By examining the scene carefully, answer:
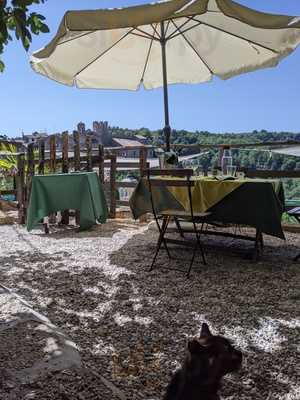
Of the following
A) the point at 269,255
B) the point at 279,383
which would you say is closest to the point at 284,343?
the point at 279,383

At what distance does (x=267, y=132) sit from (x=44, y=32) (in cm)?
842

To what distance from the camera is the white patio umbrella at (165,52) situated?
4836mm

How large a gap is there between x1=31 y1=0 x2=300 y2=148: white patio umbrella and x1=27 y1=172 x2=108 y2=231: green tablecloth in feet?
4.43

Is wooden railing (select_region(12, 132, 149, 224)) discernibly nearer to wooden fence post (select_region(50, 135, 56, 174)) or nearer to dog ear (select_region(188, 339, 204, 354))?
wooden fence post (select_region(50, 135, 56, 174))

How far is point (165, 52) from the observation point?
18.7ft

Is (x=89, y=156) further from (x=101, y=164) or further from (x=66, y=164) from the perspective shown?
(x=66, y=164)

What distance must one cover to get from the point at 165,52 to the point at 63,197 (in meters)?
2.47

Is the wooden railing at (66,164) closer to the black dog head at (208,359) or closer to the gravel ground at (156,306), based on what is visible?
the gravel ground at (156,306)

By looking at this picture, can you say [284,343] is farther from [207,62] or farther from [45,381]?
[207,62]

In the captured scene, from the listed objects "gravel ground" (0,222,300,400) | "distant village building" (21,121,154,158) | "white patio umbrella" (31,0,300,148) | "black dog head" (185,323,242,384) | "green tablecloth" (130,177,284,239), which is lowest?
"gravel ground" (0,222,300,400)

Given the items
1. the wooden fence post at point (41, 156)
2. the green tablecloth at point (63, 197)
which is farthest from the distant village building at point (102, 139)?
the green tablecloth at point (63, 197)

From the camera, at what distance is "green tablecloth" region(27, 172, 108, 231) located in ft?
18.4

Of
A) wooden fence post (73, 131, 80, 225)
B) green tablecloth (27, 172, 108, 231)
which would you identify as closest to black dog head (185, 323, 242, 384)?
green tablecloth (27, 172, 108, 231)

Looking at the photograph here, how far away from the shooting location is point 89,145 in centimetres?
668
